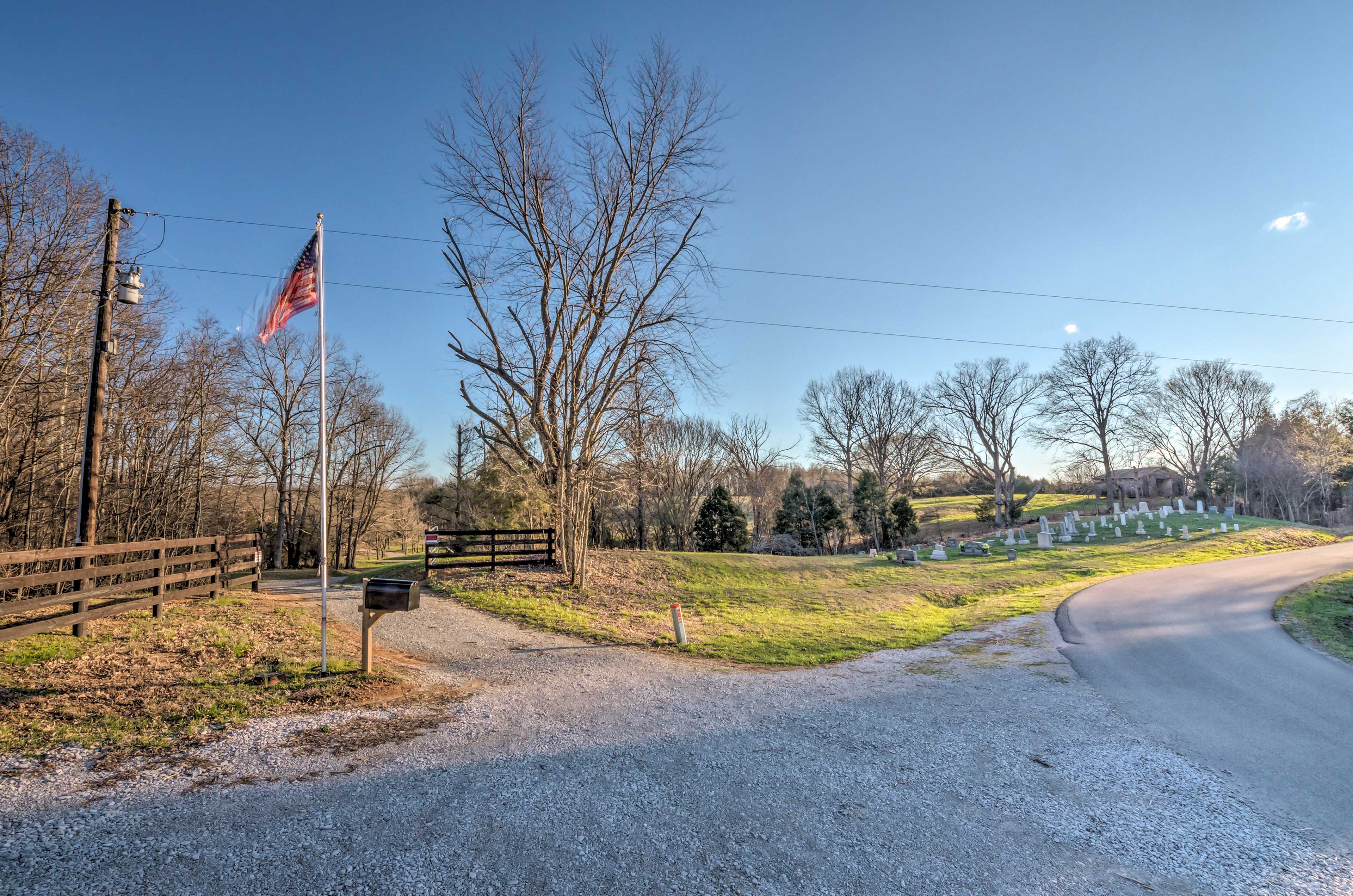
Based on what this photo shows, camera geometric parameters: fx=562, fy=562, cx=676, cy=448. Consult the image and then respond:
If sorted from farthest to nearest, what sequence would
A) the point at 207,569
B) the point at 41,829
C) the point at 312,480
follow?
the point at 312,480
the point at 207,569
the point at 41,829

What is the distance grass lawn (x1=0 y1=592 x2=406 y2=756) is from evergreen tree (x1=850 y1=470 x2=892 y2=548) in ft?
93.7

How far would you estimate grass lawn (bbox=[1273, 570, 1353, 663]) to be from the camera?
8961mm

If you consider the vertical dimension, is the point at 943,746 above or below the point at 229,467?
below

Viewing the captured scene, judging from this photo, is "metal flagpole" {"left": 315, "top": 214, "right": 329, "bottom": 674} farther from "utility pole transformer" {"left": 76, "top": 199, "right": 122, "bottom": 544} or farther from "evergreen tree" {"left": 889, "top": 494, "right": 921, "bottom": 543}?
"evergreen tree" {"left": 889, "top": 494, "right": 921, "bottom": 543}

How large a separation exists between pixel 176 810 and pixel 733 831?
11.5 ft

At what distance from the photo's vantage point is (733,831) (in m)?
3.55

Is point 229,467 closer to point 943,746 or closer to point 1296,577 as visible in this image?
point 943,746

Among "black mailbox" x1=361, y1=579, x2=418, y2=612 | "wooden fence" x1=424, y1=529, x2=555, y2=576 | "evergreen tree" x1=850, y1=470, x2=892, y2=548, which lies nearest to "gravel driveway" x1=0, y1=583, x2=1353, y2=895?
"black mailbox" x1=361, y1=579, x2=418, y2=612

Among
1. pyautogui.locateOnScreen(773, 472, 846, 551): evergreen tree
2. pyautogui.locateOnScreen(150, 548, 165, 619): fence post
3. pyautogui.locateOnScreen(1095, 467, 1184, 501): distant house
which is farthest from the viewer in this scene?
pyautogui.locateOnScreen(1095, 467, 1184, 501): distant house

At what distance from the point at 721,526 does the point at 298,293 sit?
25583mm

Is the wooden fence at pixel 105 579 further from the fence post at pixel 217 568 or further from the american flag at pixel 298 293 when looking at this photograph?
the american flag at pixel 298 293

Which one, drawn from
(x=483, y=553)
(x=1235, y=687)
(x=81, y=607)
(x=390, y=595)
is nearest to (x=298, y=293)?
(x=390, y=595)

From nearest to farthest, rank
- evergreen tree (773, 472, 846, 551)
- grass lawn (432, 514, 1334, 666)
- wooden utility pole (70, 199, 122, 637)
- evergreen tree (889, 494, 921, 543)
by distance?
wooden utility pole (70, 199, 122, 637) → grass lawn (432, 514, 1334, 666) → evergreen tree (773, 472, 846, 551) → evergreen tree (889, 494, 921, 543)

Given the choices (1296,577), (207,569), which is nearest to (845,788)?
(207,569)
